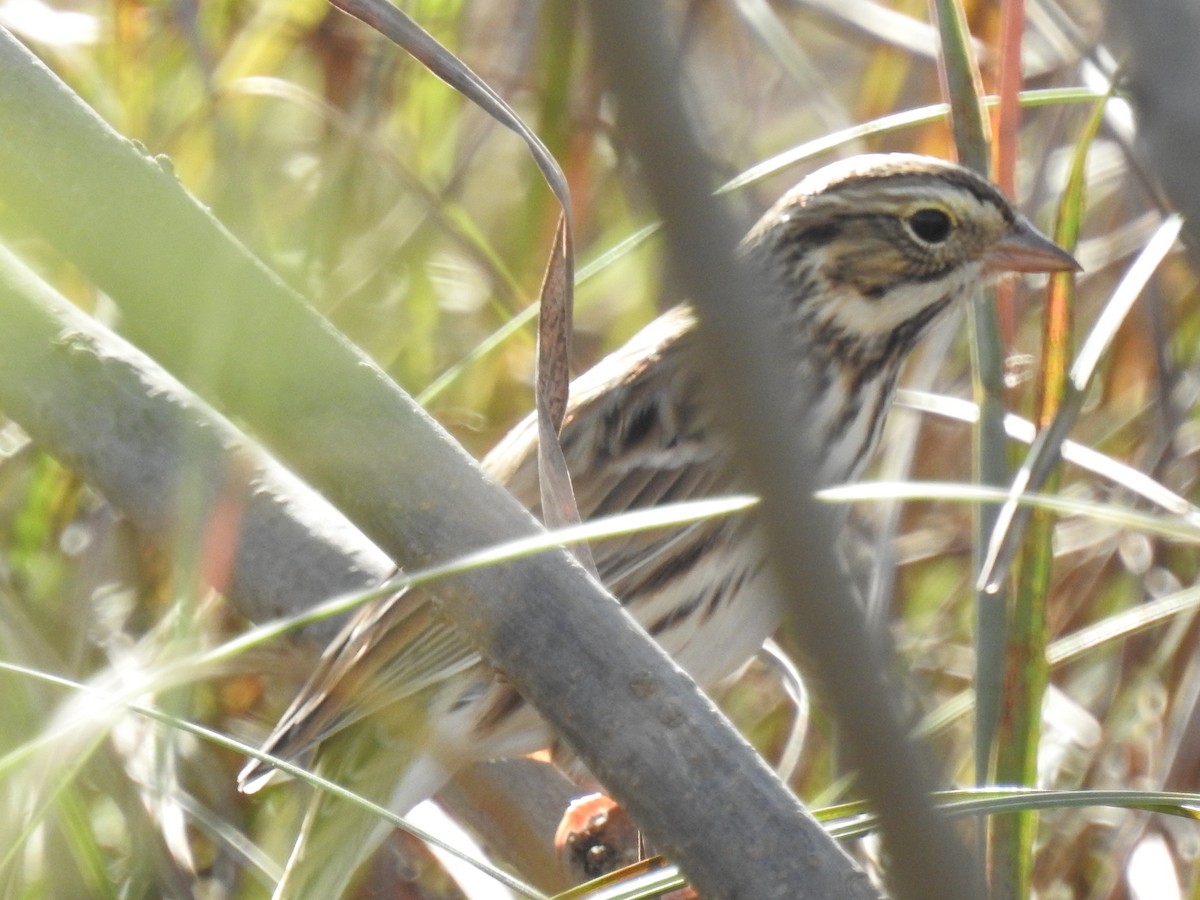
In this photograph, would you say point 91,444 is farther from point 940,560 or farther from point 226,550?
point 940,560

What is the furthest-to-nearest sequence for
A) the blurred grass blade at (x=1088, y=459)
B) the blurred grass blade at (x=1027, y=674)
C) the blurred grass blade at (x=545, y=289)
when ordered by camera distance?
the blurred grass blade at (x=1088, y=459), the blurred grass blade at (x=1027, y=674), the blurred grass blade at (x=545, y=289)

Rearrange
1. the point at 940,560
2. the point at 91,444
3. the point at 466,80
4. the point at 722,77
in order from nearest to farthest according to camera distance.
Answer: the point at 466,80, the point at 91,444, the point at 940,560, the point at 722,77

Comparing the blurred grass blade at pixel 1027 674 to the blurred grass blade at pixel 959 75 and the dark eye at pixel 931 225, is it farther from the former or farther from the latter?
the dark eye at pixel 931 225

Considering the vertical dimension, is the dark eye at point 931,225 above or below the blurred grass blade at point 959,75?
below

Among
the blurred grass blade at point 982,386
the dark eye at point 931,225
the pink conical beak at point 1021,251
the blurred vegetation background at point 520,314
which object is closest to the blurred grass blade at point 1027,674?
the blurred grass blade at point 982,386

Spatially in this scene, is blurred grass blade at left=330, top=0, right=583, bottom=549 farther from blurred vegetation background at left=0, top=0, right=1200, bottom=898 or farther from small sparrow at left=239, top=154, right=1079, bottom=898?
blurred vegetation background at left=0, top=0, right=1200, bottom=898

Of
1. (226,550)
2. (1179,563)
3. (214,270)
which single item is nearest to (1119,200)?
(1179,563)

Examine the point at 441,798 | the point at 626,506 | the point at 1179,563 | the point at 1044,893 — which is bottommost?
the point at 1044,893
